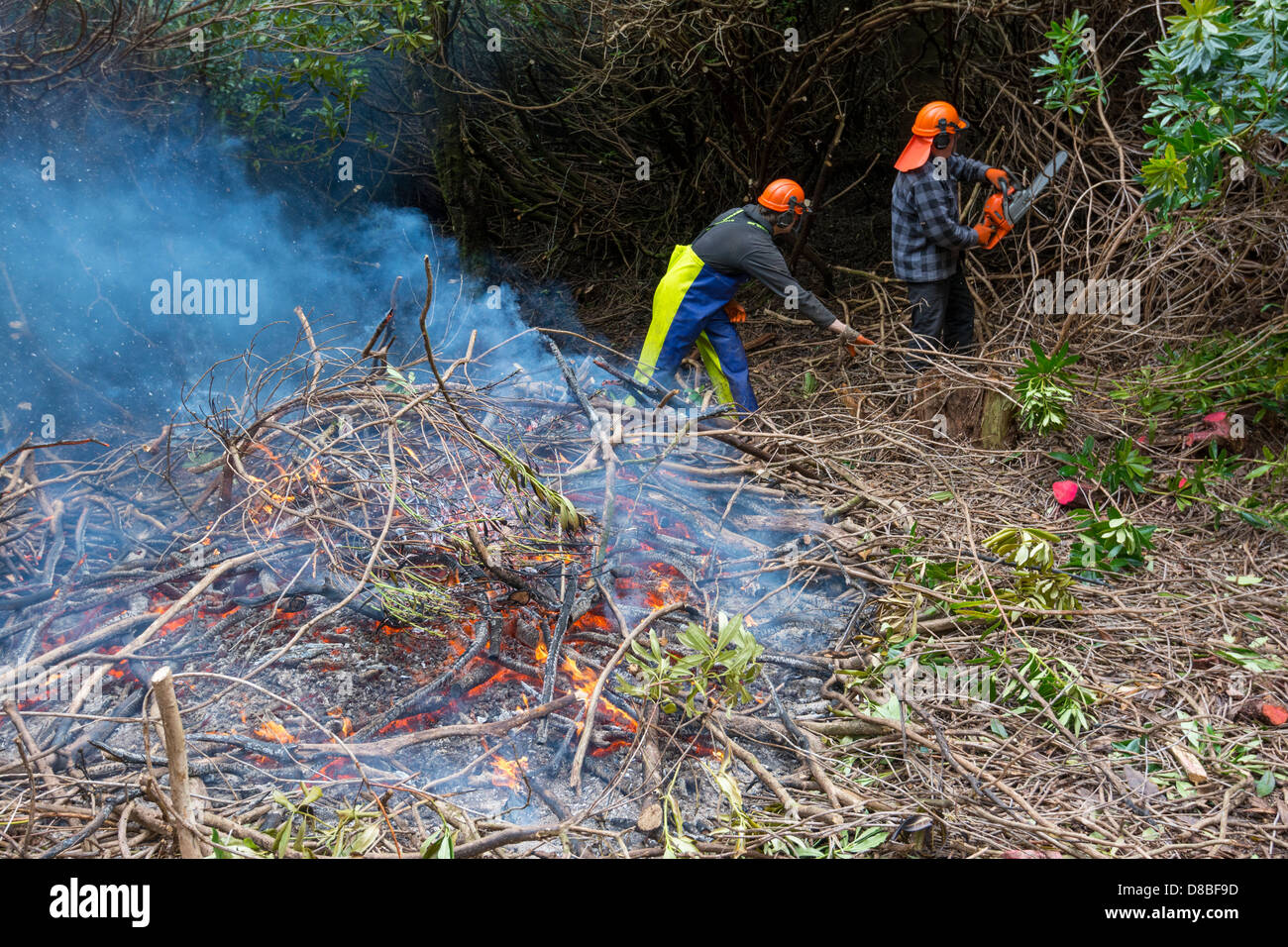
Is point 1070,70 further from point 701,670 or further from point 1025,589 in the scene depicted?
point 701,670

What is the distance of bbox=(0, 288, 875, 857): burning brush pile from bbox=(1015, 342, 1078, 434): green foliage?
1371 mm

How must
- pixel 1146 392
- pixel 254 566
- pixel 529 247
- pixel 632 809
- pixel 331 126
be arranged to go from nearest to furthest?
pixel 632 809 → pixel 254 566 → pixel 1146 392 → pixel 331 126 → pixel 529 247

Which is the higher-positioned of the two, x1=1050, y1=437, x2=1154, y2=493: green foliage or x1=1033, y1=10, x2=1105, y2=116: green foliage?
x1=1033, y1=10, x2=1105, y2=116: green foliage

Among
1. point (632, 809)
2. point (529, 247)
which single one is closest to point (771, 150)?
point (529, 247)

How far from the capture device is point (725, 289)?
530cm

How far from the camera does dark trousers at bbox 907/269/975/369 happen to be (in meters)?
5.64

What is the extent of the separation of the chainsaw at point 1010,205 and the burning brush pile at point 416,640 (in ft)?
7.90

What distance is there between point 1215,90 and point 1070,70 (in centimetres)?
166

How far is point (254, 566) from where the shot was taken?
373 centimetres

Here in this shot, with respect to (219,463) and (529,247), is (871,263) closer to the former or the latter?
(529,247)

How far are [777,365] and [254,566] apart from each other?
432 centimetres
